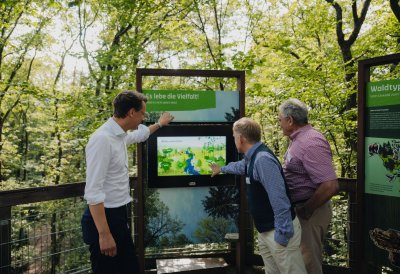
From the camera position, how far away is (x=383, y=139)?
3395mm

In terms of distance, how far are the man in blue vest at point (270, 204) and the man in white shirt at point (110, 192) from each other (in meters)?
0.88

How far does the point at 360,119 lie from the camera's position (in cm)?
357

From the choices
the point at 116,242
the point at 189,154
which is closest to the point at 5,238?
the point at 116,242

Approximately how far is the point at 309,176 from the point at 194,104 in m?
1.55

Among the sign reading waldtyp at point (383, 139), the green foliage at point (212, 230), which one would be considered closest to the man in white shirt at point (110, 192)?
the green foliage at point (212, 230)

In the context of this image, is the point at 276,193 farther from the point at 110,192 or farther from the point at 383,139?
the point at 383,139

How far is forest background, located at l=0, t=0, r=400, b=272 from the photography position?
807cm

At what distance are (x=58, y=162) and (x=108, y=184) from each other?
45.8 feet

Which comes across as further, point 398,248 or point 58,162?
point 58,162

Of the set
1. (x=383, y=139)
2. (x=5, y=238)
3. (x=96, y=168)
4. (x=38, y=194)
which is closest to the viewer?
(x=96, y=168)

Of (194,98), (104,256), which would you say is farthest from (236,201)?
(104,256)

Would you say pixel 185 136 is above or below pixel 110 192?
above

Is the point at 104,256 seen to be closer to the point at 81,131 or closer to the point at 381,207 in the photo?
the point at 381,207

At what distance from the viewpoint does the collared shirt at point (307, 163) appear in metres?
2.74
